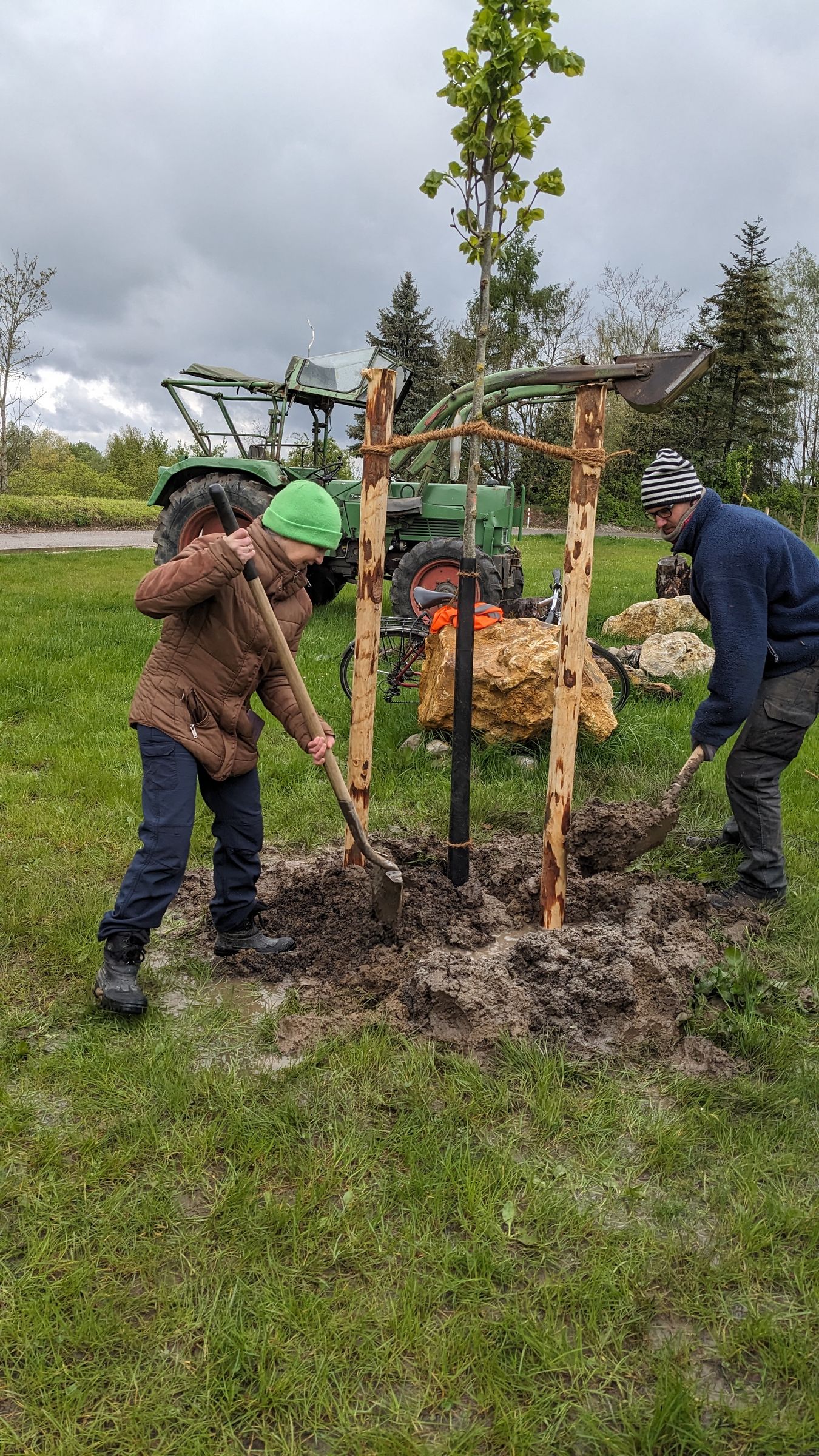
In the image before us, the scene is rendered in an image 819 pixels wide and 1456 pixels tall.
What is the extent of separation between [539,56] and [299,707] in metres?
2.29

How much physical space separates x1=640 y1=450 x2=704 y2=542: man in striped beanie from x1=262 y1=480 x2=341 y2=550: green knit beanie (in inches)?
50.0

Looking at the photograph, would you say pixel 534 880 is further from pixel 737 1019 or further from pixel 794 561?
pixel 794 561

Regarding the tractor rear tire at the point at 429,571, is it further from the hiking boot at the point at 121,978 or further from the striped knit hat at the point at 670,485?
the hiking boot at the point at 121,978

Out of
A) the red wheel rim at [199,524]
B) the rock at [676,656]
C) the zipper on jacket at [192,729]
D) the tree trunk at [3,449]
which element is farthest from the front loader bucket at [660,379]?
the tree trunk at [3,449]

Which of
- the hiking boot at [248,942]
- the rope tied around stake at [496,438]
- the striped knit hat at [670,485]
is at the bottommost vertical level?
the hiking boot at [248,942]

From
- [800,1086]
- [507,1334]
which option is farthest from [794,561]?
[507,1334]

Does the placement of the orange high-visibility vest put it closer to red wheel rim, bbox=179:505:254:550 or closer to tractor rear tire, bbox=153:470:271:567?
tractor rear tire, bbox=153:470:271:567

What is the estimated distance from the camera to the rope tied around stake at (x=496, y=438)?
3.24 m

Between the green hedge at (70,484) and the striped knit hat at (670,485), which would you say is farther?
the green hedge at (70,484)

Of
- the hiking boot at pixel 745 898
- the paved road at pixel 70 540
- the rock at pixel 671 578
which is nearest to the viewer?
the hiking boot at pixel 745 898

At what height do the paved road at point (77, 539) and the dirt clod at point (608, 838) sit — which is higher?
the paved road at point (77, 539)

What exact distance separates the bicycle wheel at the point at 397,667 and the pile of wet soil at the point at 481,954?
2.59 metres

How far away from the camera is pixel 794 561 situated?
364 centimetres

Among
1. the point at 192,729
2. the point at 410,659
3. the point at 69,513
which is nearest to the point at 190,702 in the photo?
the point at 192,729
